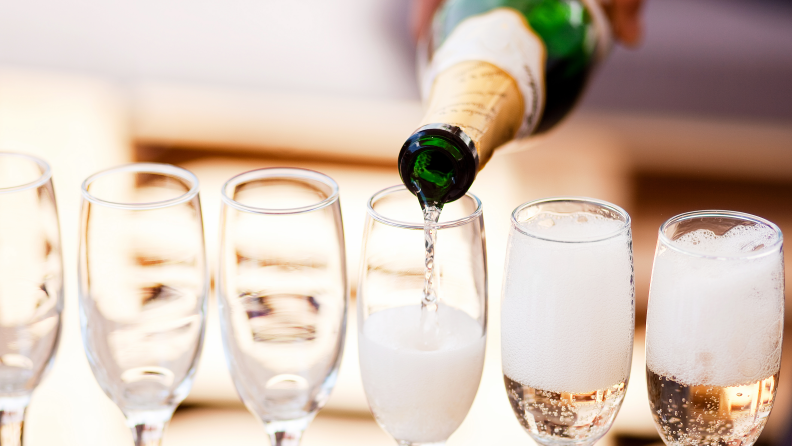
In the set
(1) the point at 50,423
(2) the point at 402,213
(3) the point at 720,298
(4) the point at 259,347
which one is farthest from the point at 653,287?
(1) the point at 50,423

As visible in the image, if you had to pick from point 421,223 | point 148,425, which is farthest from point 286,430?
point 421,223

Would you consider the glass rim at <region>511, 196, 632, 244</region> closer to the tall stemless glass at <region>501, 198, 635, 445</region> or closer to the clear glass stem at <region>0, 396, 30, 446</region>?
the tall stemless glass at <region>501, 198, 635, 445</region>

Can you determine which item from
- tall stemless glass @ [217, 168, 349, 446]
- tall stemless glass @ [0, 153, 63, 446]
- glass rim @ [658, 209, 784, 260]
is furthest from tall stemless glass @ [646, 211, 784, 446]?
tall stemless glass @ [0, 153, 63, 446]

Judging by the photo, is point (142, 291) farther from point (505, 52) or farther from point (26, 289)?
point (505, 52)

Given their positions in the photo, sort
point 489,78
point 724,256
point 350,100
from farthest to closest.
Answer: point 350,100
point 489,78
point 724,256

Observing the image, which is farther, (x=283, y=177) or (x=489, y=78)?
(x=489, y=78)

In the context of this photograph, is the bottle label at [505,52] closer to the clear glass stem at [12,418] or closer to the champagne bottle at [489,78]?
the champagne bottle at [489,78]

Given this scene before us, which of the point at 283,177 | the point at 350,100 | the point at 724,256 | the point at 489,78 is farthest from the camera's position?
the point at 350,100

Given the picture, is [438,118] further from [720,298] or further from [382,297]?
[720,298]
